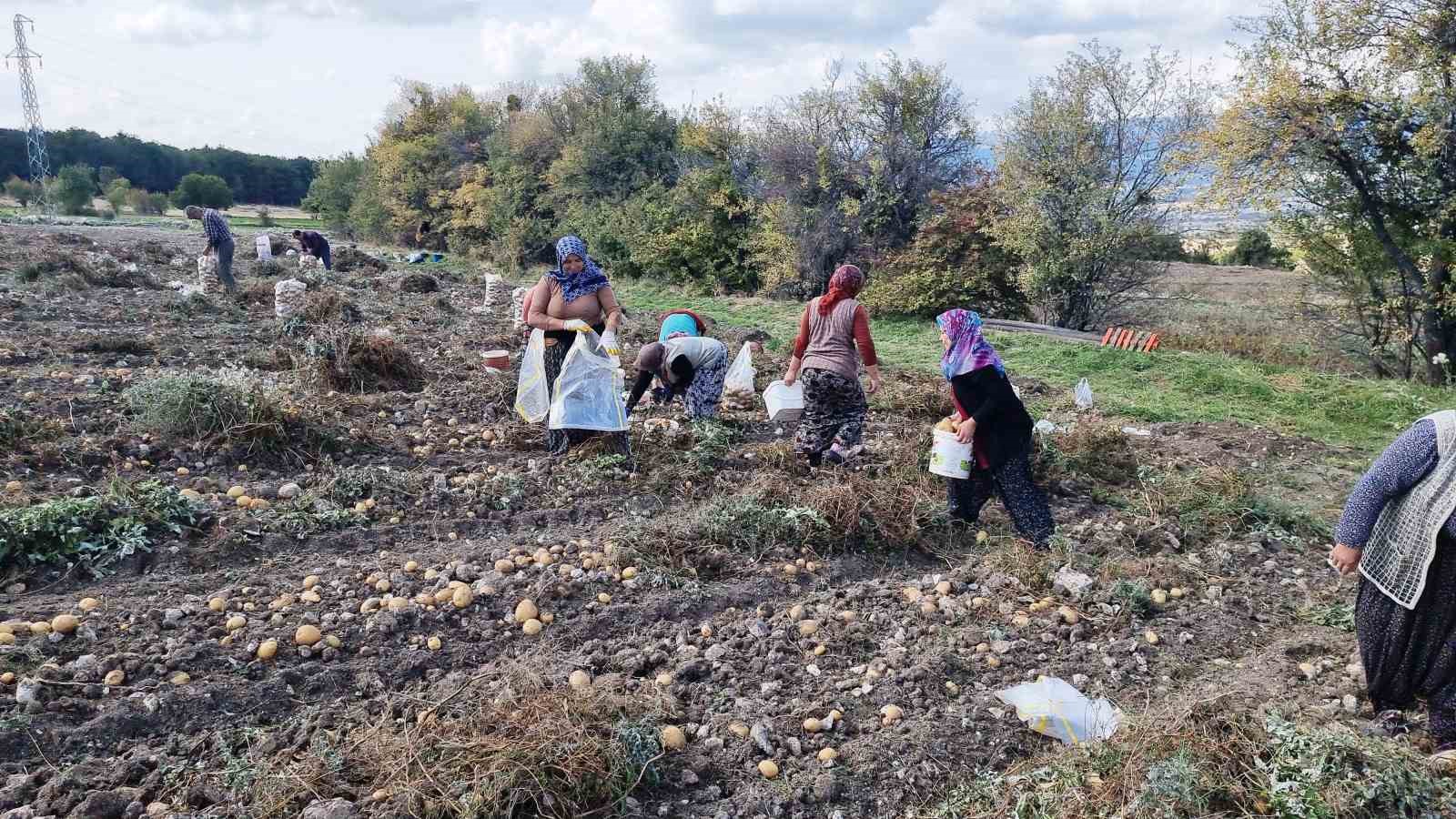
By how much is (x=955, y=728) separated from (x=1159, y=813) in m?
0.75

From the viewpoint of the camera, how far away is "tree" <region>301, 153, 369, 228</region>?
133 feet

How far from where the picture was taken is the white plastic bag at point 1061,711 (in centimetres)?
285

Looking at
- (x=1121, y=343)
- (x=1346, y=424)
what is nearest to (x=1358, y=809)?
(x=1346, y=424)

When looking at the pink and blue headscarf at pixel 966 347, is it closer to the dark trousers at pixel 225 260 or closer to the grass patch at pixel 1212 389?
the grass patch at pixel 1212 389

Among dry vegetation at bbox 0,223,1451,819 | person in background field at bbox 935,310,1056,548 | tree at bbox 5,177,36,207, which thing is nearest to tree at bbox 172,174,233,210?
tree at bbox 5,177,36,207

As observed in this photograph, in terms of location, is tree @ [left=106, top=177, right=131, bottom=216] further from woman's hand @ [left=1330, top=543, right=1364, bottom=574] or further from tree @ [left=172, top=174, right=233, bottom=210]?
woman's hand @ [left=1330, top=543, right=1364, bottom=574]

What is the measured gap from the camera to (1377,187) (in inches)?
393

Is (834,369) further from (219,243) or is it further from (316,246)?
(316,246)

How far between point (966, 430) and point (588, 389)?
2315mm

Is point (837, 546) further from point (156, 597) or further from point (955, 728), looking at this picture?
point (156, 597)

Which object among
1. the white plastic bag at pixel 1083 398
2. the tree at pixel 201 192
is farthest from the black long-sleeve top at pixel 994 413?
the tree at pixel 201 192

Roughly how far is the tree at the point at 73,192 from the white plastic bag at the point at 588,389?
5476 cm

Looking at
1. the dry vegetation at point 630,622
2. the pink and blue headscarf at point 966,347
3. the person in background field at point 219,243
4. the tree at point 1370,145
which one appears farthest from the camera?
the person in background field at point 219,243

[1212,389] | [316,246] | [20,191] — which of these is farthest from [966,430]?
[20,191]
